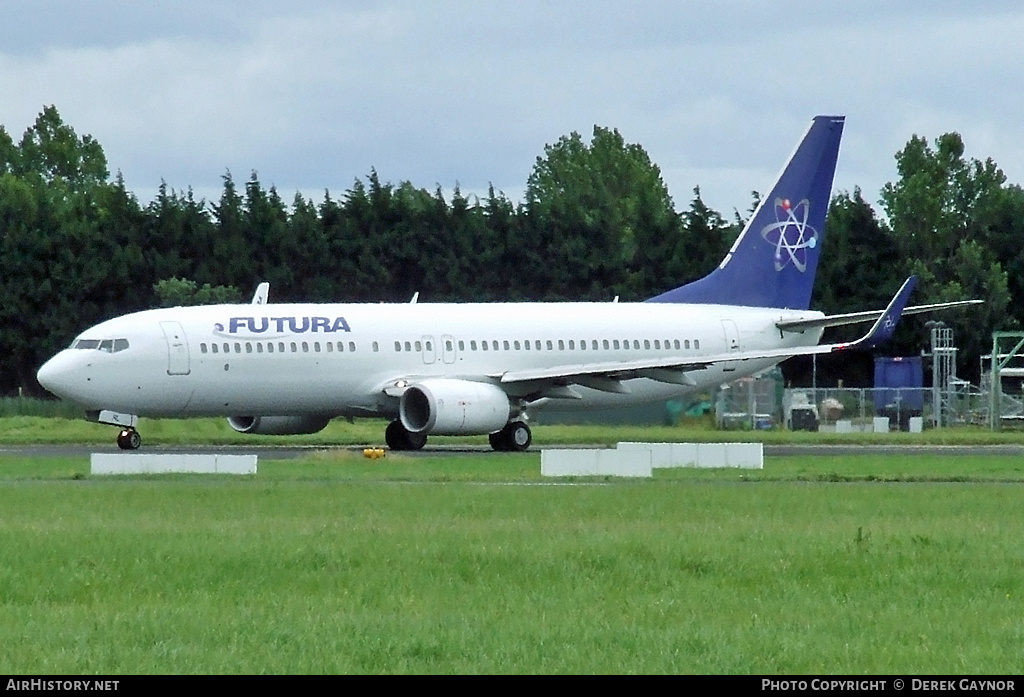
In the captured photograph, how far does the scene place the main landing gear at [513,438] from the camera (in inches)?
1901

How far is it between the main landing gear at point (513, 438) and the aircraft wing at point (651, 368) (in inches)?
43.5

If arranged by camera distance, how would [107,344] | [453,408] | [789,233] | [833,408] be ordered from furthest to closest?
1. [833,408]
2. [789,233]
3. [453,408]
4. [107,344]

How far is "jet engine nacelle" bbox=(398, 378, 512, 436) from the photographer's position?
45781 mm

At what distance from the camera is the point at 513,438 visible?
48.3 metres

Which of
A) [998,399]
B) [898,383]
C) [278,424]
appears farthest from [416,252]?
[278,424]

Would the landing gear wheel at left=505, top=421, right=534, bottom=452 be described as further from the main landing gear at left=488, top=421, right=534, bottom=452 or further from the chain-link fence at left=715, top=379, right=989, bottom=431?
the chain-link fence at left=715, top=379, right=989, bottom=431

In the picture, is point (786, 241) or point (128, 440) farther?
point (786, 241)

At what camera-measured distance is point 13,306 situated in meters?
82.1

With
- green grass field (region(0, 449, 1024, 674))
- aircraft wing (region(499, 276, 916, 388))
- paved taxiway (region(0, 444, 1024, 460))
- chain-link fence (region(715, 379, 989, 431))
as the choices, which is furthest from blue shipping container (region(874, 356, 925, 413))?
green grass field (region(0, 449, 1024, 674))

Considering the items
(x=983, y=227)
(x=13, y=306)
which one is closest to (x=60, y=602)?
(x=13, y=306)

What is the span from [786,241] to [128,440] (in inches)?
778

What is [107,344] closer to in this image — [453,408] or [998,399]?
[453,408]

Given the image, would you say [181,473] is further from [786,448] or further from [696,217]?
[696,217]
